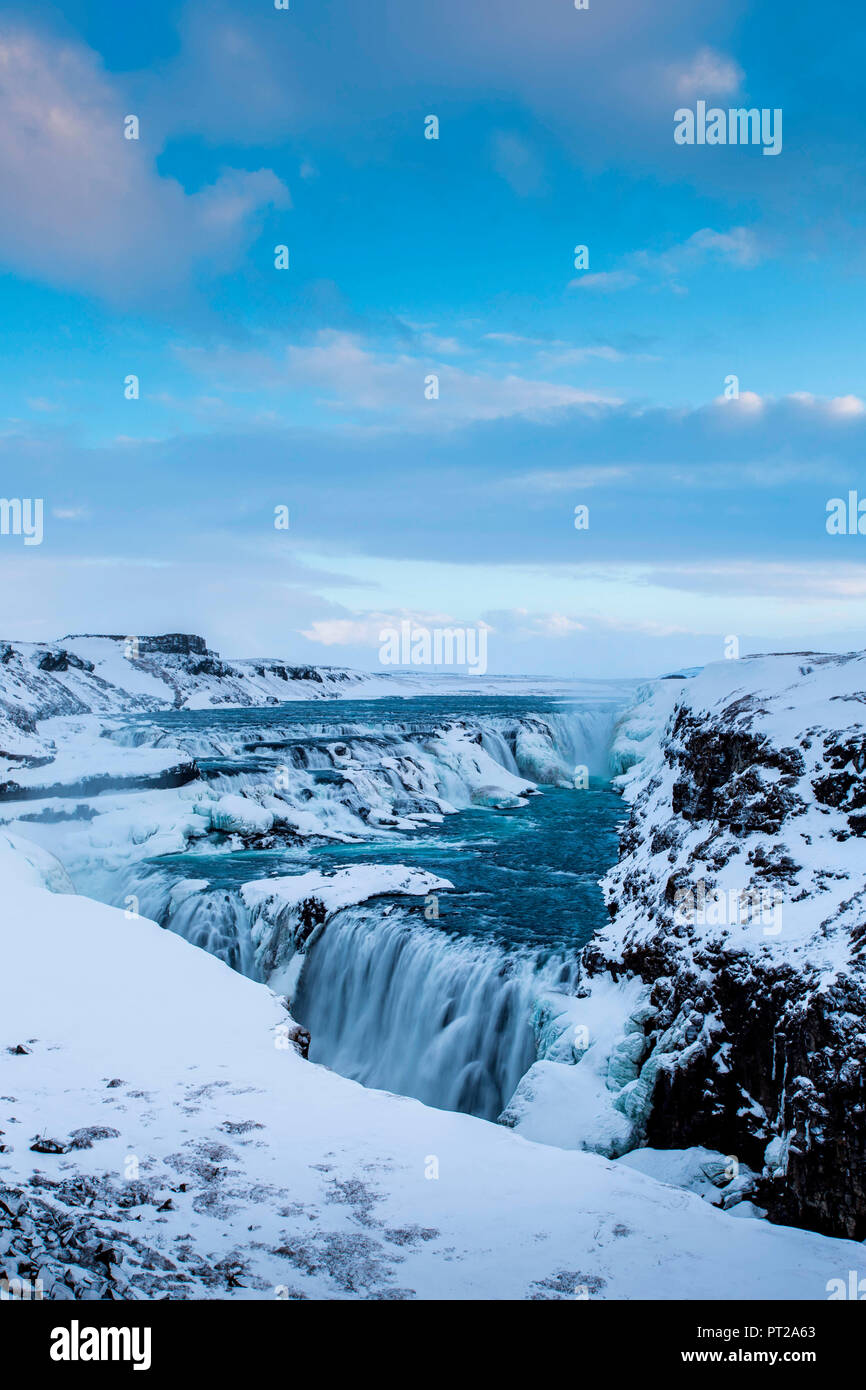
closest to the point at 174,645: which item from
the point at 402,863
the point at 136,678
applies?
the point at 136,678

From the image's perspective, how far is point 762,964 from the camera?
35.4 feet

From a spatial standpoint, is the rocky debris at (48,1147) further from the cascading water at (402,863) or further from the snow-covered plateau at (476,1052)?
the cascading water at (402,863)

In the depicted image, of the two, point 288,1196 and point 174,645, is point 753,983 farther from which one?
point 174,645

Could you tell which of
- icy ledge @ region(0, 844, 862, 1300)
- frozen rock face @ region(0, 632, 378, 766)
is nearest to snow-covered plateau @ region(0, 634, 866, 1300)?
icy ledge @ region(0, 844, 862, 1300)

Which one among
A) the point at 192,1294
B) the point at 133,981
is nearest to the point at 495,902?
the point at 133,981

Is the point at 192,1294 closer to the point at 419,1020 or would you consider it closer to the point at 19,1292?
the point at 19,1292

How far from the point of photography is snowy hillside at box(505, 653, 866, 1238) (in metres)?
9.05

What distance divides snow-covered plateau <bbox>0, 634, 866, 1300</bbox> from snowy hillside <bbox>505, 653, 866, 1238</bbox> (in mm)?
49

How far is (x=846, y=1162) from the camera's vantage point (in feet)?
28.0

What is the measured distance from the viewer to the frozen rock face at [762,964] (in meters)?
8.99

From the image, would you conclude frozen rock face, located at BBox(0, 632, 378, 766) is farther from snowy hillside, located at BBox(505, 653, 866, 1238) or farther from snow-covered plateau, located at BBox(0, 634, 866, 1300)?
snowy hillside, located at BBox(505, 653, 866, 1238)

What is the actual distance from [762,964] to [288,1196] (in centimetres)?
657

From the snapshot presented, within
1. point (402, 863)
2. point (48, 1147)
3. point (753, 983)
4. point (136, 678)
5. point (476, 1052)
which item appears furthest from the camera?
point (136, 678)
